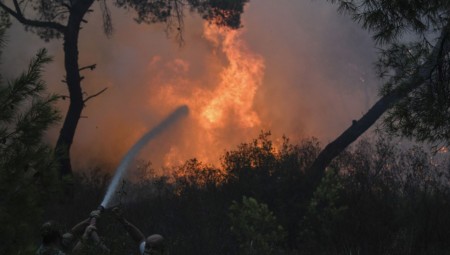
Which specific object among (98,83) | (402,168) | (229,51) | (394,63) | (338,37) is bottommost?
(394,63)

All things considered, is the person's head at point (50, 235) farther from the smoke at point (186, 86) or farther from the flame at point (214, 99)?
the flame at point (214, 99)

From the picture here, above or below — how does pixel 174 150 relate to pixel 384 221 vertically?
above

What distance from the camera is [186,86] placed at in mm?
25031

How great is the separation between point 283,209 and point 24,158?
30.0 ft

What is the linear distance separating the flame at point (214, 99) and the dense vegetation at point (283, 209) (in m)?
8.20

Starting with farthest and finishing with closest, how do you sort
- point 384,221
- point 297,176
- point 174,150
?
point 174,150 < point 297,176 < point 384,221

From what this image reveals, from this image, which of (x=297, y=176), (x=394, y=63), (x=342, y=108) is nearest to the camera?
(x=394, y=63)

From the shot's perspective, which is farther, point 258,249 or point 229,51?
point 229,51

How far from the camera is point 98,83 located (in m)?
24.8

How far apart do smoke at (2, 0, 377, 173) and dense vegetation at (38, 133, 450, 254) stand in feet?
24.4

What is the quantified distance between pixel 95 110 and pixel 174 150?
11.9 feet

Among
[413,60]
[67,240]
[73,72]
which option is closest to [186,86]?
[73,72]

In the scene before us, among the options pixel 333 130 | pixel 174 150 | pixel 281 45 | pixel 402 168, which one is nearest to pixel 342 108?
pixel 333 130

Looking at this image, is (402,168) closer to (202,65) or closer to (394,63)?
(394,63)
